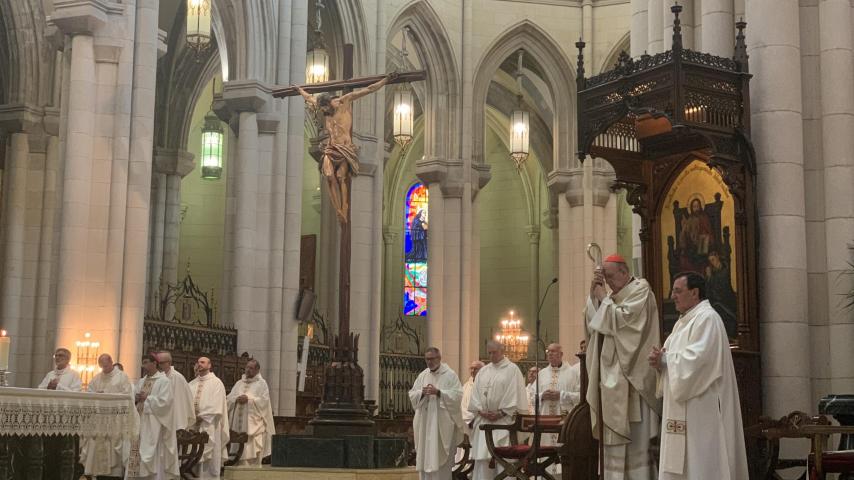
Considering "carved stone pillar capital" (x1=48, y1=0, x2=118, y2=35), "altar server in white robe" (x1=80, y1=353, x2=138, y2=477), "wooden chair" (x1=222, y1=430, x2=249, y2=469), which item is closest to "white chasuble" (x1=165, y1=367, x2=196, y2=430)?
"altar server in white robe" (x1=80, y1=353, x2=138, y2=477)

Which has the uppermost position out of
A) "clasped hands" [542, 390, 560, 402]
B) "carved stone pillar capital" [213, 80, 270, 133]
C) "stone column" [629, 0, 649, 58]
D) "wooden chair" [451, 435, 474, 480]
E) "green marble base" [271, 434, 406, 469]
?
"carved stone pillar capital" [213, 80, 270, 133]

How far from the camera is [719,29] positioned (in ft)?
36.9

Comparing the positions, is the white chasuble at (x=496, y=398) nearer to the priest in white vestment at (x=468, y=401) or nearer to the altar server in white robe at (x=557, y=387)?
the altar server in white robe at (x=557, y=387)

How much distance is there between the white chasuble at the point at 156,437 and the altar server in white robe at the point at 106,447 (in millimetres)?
182

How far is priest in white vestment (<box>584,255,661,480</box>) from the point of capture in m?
7.83

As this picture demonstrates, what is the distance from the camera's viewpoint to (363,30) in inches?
922

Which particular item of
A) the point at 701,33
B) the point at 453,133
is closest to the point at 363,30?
the point at 453,133

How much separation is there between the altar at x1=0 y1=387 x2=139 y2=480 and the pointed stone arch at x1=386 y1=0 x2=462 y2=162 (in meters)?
14.9

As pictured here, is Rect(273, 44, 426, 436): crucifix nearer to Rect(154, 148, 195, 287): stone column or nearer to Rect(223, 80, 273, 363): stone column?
Rect(223, 80, 273, 363): stone column

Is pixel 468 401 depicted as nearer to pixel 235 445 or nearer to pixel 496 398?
pixel 496 398

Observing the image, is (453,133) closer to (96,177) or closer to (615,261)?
(96,177)

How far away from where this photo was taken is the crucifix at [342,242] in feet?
44.1

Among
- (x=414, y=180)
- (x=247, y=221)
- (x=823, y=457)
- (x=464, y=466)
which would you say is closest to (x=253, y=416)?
(x=464, y=466)

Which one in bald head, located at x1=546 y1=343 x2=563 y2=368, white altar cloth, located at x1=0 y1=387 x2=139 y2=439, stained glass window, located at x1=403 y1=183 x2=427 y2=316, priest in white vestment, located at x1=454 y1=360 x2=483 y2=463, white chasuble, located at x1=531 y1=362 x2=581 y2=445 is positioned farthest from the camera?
stained glass window, located at x1=403 y1=183 x2=427 y2=316
